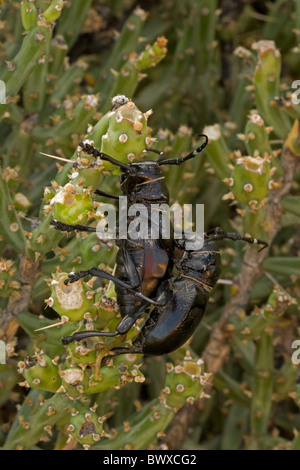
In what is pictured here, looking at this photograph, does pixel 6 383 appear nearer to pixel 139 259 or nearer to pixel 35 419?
pixel 35 419

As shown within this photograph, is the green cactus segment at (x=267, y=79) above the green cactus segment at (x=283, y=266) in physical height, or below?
above

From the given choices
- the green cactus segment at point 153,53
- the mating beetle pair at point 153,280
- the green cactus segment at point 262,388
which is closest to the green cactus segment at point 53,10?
the green cactus segment at point 153,53

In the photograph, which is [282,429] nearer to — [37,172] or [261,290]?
[261,290]

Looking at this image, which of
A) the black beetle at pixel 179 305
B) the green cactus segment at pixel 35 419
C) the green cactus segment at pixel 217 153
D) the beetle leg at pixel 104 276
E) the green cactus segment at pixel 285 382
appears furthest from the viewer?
the green cactus segment at pixel 285 382

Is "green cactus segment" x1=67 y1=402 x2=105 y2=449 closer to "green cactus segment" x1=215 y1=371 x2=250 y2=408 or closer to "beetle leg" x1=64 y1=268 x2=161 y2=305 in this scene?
"beetle leg" x1=64 y1=268 x2=161 y2=305

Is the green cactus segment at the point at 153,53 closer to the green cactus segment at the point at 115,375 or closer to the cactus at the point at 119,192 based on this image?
the cactus at the point at 119,192

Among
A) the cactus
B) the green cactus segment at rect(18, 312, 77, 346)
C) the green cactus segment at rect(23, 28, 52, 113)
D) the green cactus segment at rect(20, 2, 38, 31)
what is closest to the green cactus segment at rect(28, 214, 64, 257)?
the cactus

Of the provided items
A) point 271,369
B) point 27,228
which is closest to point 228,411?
point 271,369
